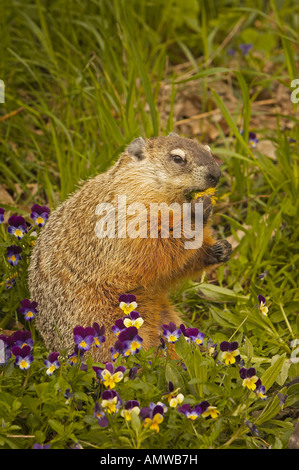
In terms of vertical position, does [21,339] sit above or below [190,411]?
above

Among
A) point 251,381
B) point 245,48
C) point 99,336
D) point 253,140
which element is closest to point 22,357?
point 99,336

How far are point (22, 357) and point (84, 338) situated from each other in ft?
1.14

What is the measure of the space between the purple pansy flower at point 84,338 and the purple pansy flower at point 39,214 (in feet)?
5.03

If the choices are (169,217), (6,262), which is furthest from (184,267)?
(6,262)

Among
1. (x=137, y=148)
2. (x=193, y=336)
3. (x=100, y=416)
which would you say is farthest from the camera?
(x=137, y=148)

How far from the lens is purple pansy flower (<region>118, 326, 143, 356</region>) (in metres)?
3.22

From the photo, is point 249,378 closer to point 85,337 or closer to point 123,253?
point 85,337

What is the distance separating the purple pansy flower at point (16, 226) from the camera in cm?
439

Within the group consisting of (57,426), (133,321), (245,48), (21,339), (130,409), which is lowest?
(57,426)

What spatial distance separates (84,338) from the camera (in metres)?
3.28

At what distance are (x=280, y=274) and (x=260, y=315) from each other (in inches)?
30.2

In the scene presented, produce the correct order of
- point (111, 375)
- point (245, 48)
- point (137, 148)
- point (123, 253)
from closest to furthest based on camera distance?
point (111, 375) < point (123, 253) < point (137, 148) < point (245, 48)

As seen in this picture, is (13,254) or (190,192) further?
(13,254)

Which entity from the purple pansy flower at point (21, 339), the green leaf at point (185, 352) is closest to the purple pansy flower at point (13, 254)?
the purple pansy flower at point (21, 339)
